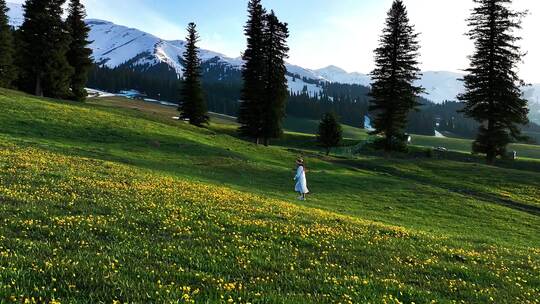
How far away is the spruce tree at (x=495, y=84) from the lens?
5531 cm

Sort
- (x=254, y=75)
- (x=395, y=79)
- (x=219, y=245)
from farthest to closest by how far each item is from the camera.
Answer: (x=254, y=75)
(x=395, y=79)
(x=219, y=245)

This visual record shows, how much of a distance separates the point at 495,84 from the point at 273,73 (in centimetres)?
2956

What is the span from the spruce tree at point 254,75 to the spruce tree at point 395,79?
16722 mm

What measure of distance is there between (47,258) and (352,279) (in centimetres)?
621

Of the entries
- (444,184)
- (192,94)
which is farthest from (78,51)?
(444,184)

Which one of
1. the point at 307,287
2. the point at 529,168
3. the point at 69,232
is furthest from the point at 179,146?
the point at 529,168

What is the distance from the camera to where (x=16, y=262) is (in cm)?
820

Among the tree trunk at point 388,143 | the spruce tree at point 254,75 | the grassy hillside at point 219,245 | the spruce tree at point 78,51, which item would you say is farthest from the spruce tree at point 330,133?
the grassy hillside at point 219,245

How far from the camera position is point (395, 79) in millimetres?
60469

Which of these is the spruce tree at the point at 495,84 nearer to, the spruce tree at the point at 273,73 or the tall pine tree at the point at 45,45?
the spruce tree at the point at 273,73

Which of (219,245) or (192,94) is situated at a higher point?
(192,94)

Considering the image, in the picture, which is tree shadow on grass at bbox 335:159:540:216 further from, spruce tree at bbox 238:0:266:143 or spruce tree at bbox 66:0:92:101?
spruce tree at bbox 66:0:92:101

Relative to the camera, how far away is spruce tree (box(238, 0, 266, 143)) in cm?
6788

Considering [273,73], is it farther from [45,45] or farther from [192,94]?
[45,45]
